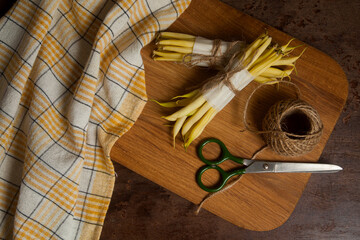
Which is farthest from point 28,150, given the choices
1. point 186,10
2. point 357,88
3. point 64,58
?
point 357,88

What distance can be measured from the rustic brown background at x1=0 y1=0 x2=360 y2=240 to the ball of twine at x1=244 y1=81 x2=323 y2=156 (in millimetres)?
257

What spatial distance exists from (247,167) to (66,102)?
63 cm

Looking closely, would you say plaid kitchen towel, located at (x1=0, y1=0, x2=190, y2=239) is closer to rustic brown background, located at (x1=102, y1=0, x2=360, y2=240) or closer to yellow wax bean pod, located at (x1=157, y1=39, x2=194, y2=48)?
yellow wax bean pod, located at (x1=157, y1=39, x2=194, y2=48)

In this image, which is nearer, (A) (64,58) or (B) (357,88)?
(A) (64,58)

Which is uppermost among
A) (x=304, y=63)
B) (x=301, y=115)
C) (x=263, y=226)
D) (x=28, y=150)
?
(x=304, y=63)

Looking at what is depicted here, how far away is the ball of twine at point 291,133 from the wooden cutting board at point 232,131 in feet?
0.34

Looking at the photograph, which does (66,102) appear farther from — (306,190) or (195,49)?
(306,190)

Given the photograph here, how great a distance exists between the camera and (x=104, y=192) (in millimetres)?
1095

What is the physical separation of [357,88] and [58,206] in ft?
3.72

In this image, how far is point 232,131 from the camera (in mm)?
1119

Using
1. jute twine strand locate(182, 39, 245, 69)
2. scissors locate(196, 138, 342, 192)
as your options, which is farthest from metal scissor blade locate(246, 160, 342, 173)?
jute twine strand locate(182, 39, 245, 69)

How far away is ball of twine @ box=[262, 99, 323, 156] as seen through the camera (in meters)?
0.97

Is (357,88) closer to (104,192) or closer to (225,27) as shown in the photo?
(225,27)

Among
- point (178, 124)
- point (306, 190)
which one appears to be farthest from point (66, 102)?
point (306, 190)
